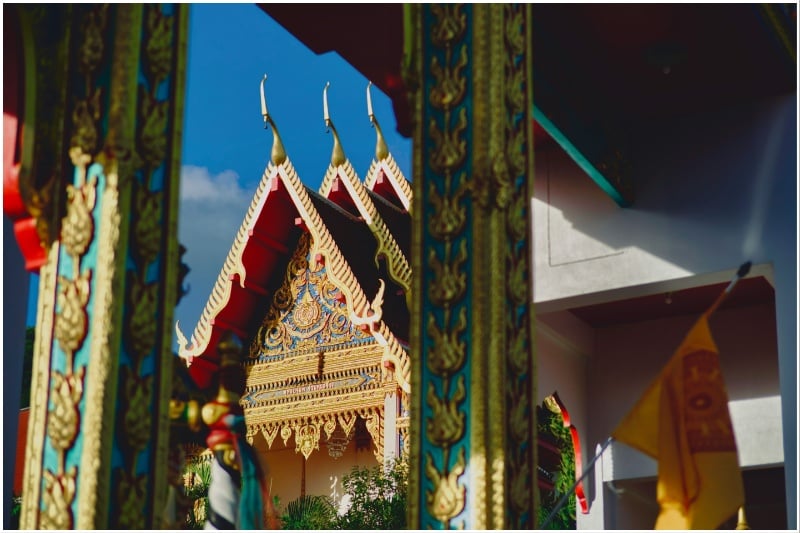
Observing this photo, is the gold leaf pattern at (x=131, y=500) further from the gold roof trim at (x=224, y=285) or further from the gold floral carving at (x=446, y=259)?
the gold roof trim at (x=224, y=285)

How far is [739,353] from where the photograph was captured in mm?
9477

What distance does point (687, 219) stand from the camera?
312 inches

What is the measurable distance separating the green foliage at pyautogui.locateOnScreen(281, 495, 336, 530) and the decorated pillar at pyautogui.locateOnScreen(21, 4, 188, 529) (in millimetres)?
7781

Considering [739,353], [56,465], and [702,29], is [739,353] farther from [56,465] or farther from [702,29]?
[56,465]

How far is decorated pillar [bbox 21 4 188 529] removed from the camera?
3596mm

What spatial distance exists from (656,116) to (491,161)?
3585 mm

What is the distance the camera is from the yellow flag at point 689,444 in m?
5.31

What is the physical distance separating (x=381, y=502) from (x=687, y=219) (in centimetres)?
415

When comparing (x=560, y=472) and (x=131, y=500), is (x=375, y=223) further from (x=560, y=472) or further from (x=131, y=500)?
(x=131, y=500)

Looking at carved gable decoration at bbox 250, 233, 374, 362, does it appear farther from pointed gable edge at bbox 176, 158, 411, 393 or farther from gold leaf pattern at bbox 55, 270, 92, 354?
gold leaf pattern at bbox 55, 270, 92, 354

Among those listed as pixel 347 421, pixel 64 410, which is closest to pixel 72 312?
pixel 64 410

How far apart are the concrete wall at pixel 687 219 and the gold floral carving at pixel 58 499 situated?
14.7 ft

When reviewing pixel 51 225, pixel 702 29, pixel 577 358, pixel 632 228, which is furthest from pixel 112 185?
pixel 577 358

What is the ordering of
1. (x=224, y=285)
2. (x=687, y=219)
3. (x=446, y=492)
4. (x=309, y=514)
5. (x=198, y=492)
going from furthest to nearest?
(x=224, y=285), (x=309, y=514), (x=198, y=492), (x=687, y=219), (x=446, y=492)
